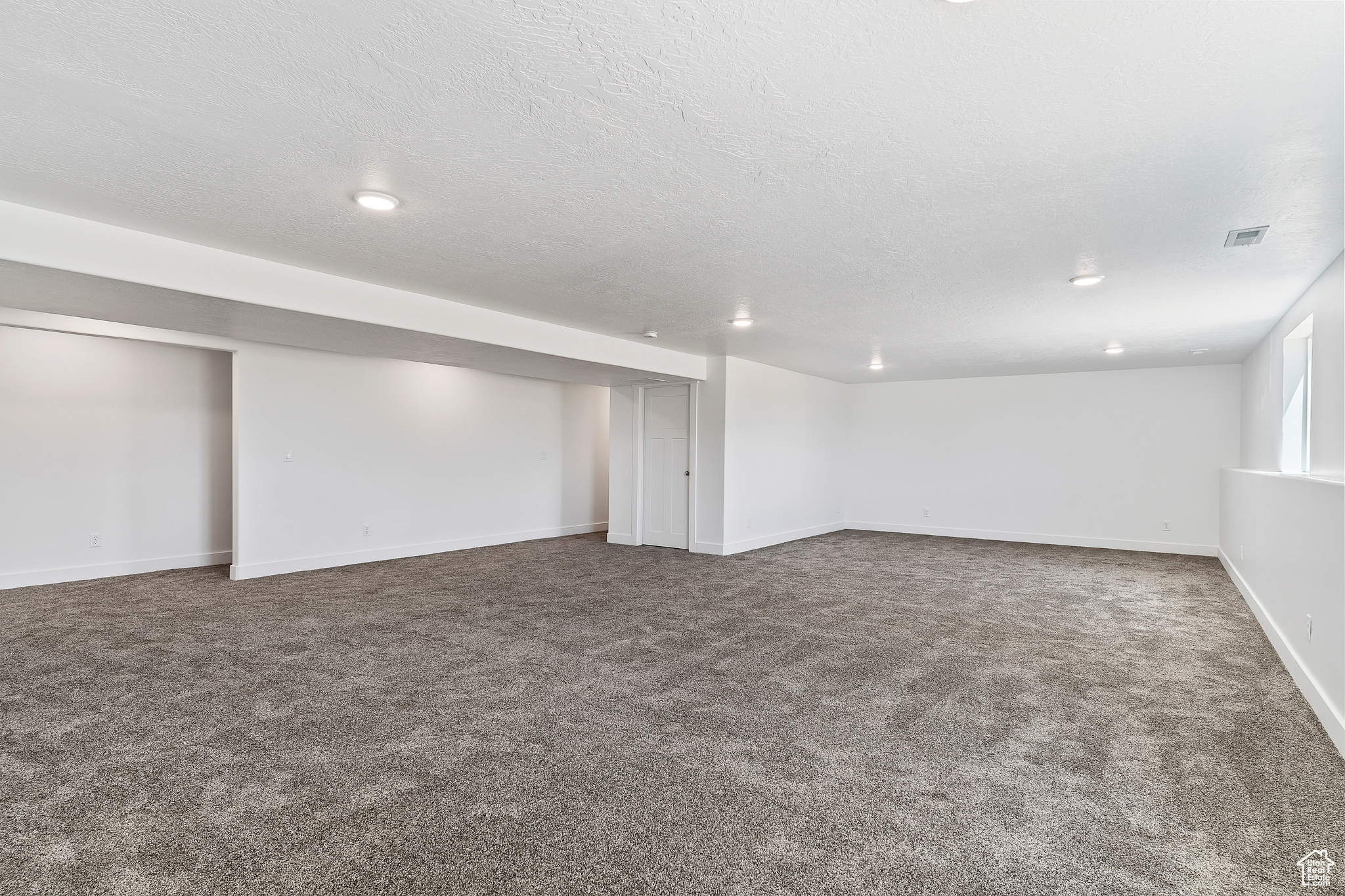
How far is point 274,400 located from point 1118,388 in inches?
386

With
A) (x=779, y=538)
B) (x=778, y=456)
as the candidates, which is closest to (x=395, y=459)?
(x=778, y=456)

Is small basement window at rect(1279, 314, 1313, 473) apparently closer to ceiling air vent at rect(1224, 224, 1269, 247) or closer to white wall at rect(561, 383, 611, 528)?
ceiling air vent at rect(1224, 224, 1269, 247)

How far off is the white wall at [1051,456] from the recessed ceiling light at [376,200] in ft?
28.5

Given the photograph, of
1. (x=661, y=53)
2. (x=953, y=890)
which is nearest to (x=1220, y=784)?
(x=953, y=890)

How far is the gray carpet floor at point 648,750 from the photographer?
6.63ft

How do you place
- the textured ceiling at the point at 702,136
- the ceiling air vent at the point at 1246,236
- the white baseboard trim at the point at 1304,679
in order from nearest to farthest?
the textured ceiling at the point at 702,136, the white baseboard trim at the point at 1304,679, the ceiling air vent at the point at 1246,236

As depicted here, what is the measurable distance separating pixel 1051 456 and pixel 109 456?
35.2 ft

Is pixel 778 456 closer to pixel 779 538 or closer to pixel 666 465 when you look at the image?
pixel 779 538

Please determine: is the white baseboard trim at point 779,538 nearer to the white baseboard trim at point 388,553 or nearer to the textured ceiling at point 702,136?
the white baseboard trim at point 388,553

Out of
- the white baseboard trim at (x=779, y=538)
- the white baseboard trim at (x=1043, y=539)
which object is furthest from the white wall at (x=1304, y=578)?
the white baseboard trim at (x=779, y=538)

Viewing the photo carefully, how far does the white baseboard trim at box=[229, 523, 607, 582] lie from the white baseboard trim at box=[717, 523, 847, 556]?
2675mm

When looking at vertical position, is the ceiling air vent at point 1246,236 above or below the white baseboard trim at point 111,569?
above

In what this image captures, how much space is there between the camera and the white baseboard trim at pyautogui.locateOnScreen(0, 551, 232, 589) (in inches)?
230

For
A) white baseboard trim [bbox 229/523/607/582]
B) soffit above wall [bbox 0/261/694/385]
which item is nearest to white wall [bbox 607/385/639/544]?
white baseboard trim [bbox 229/523/607/582]
